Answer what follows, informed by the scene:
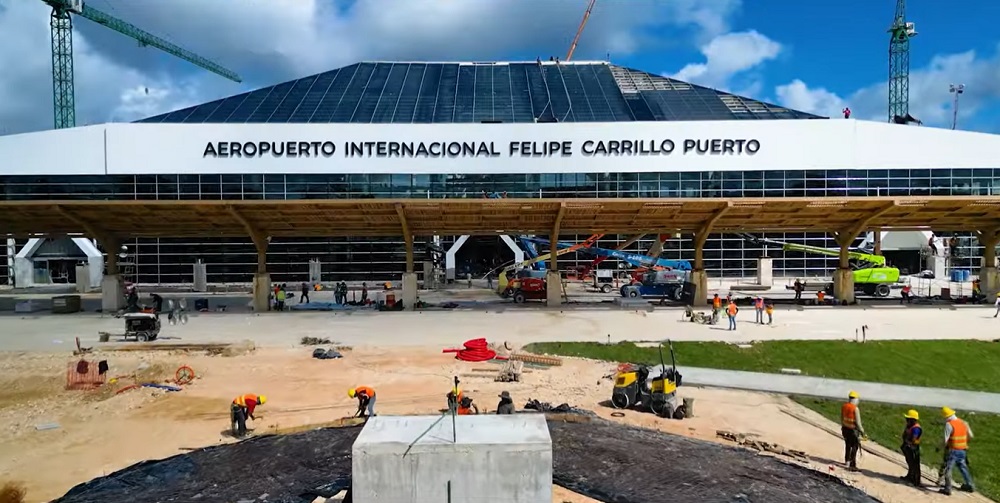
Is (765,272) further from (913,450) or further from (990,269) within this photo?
(913,450)

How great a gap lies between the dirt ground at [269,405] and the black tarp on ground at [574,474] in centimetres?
89

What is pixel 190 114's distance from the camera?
47062 millimetres

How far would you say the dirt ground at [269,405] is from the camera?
35.8ft

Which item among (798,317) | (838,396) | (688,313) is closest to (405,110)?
(688,313)

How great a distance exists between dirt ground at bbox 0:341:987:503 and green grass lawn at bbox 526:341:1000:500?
1748 millimetres

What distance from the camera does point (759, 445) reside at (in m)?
11.6

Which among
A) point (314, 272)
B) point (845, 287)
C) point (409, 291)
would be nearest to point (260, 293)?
point (409, 291)

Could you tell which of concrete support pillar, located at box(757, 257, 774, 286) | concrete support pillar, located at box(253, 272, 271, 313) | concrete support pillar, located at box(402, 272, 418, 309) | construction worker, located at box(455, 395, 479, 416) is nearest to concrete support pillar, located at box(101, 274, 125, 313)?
concrete support pillar, located at box(253, 272, 271, 313)

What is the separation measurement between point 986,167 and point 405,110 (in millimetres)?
46045

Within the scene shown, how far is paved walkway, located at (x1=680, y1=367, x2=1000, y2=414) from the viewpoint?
1488cm

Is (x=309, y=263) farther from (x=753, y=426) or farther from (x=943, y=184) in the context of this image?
(x=943, y=184)

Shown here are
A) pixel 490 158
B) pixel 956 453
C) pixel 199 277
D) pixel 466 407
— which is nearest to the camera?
pixel 956 453

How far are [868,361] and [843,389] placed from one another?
15.8 feet

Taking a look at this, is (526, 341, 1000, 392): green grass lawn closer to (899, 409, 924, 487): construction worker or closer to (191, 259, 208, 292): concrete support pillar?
(899, 409, 924, 487): construction worker
